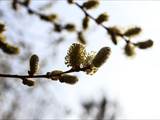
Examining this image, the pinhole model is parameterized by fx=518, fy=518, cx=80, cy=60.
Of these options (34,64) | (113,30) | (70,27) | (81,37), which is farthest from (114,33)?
(34,64)

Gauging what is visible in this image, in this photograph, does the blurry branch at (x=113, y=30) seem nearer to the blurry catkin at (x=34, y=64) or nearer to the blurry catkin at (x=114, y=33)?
the blurry catkin at (x=114, y=33)

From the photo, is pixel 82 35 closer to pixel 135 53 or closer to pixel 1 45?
pixel 135 53

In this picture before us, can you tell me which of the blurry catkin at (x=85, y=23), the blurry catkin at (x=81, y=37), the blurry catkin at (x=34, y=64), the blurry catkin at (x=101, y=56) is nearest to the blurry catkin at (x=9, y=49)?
the blurry catkin at (x=34, y=64)

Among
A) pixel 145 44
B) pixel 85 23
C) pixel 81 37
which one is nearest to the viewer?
pixel 145 44

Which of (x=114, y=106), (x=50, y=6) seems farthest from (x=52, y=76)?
(x=114, y=106)

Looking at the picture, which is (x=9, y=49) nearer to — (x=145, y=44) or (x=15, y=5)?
(x=145, y=44)

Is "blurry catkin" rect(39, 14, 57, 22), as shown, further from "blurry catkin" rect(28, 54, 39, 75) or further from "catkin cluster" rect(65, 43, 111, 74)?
"catkin cluster" rect(65, 43, 111, 74)

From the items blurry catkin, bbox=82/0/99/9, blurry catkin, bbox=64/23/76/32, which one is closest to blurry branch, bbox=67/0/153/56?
blurry catkin, bbox=82/0/99/9

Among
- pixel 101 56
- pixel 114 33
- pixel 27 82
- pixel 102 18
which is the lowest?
pixel 27 82
